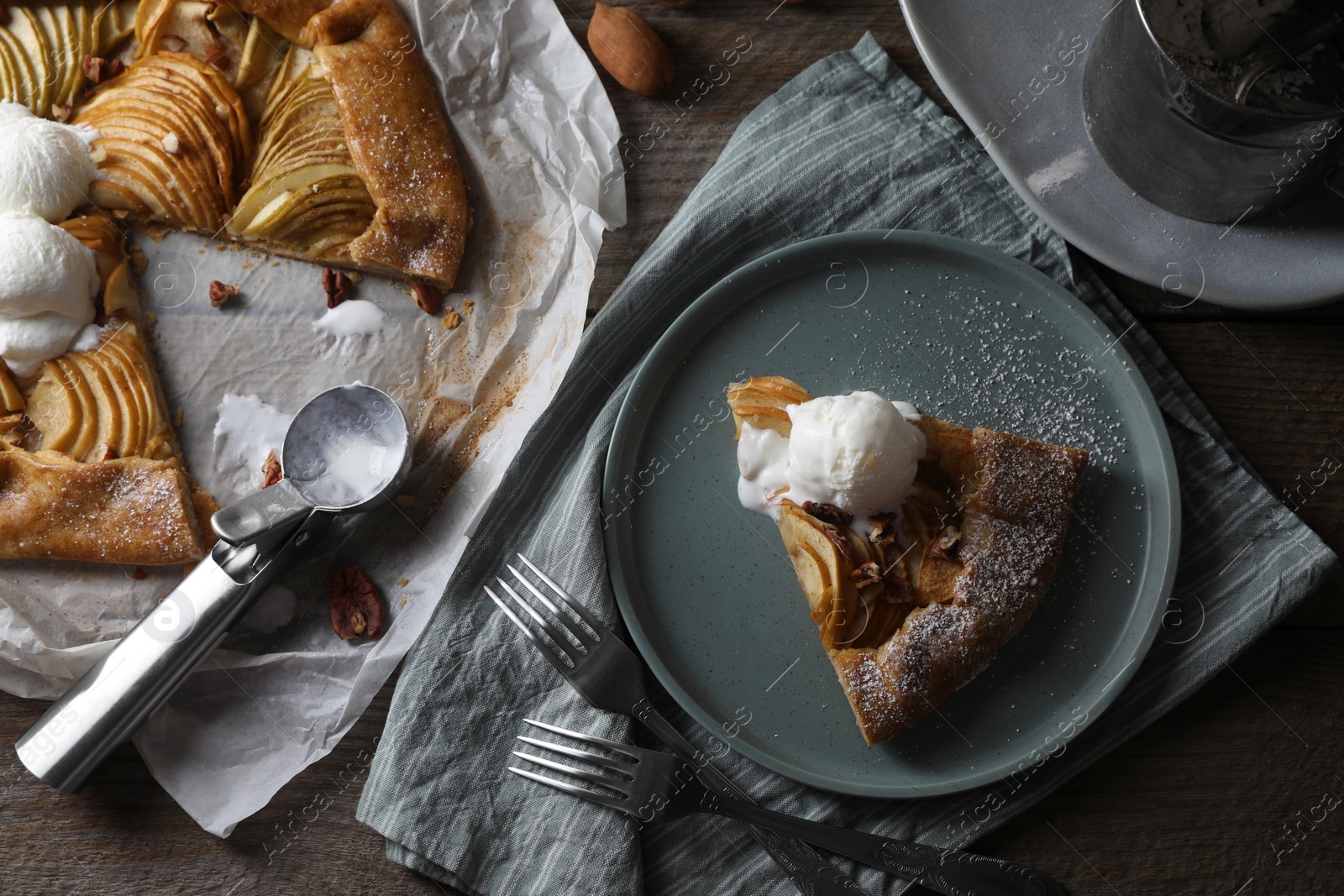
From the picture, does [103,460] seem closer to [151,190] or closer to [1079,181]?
[151,190]

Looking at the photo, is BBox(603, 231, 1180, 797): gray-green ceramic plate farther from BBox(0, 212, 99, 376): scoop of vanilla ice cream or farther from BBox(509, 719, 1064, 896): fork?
BBox(0, 212, 99, 376): scoop of vanilla ice cream

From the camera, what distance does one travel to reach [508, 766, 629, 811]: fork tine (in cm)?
218

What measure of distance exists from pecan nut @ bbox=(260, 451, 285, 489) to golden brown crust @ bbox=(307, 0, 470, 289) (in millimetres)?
556

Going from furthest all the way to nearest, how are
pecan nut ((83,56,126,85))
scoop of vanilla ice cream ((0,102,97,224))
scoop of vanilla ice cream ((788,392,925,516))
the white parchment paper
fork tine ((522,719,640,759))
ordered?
1. pecan nut ((83,56,126,85))
2. scoop of vanilla ice cream ((0,102,97,224))
3. the white parchment paper
4. fork tine ((522,719,640,759))
5. scoop of vanilla ice cream ((788,392,925,516))

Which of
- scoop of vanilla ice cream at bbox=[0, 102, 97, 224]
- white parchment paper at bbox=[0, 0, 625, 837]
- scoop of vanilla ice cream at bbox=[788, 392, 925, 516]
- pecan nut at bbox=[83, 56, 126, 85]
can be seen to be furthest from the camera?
pecan nut at bbox=[83, 56, 126, 85]

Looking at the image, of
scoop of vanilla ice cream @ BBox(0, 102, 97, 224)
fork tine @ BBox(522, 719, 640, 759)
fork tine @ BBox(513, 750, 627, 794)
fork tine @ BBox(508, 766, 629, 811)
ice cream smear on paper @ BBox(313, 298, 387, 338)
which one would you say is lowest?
fork tine @ BBox(508, 766, 629, 811)

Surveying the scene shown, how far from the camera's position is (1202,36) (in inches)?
82.3

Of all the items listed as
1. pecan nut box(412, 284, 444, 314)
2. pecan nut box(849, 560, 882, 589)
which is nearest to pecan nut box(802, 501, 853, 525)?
pecan nut box(849, 560, 882, 589)

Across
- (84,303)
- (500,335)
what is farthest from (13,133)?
(500,335)

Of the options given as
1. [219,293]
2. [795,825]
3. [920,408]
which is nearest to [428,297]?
[219,293]

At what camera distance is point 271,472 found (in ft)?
8.23

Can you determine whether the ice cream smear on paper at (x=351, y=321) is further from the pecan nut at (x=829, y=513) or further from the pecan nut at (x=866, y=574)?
the pecan nut at (x=866, y=574)

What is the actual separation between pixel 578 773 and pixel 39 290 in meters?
1.77

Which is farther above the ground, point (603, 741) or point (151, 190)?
point (151, 190)
